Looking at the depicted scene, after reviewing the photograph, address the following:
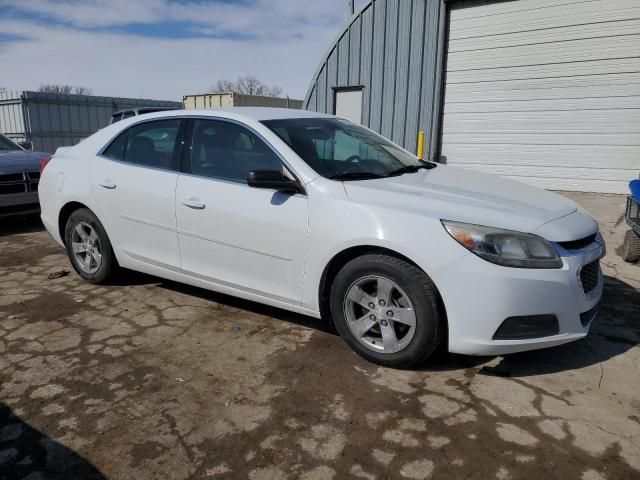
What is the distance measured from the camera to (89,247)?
473cm

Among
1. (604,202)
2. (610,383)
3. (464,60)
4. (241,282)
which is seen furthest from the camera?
(464,60)

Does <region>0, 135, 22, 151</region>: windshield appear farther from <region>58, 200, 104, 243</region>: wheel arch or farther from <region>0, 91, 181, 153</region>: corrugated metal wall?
<region>0, 91, 181, 153</region>: corrugated metal wall

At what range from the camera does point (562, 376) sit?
3164mm

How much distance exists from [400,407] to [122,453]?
4.66 ft

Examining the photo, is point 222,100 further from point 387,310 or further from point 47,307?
point 387,310

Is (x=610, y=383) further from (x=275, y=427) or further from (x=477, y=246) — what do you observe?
(x=275, y=427)

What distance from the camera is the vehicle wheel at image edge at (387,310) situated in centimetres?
298

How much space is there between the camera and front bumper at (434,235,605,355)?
2.80 metres

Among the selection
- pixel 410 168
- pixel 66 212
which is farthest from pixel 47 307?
pixel 410 168

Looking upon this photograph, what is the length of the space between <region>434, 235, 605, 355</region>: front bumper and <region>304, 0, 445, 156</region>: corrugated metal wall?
354 inches

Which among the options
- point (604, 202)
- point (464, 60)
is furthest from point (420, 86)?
point (604, 202)

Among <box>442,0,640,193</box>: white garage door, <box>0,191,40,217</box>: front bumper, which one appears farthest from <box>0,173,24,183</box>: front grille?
<box>442,0,640,193</box>: white garage door

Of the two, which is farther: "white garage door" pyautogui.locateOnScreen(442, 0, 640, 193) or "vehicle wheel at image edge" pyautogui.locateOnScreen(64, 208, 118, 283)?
"white garage door" pyautogui.locateOnScreen(442, 0, 640, 193)

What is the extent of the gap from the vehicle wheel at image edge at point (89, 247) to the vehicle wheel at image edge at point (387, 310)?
2.35 meters
